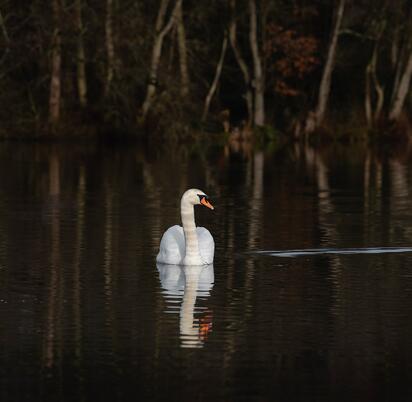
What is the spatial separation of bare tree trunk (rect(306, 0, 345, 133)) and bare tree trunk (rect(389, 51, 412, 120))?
247 centimetres

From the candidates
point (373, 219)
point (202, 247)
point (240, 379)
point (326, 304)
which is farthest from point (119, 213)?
point (240, 379)

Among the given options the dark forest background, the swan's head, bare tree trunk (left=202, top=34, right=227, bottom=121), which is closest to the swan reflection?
the swan's head

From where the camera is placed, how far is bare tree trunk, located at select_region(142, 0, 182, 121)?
5828cm

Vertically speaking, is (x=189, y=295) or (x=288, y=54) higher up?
(x=288, y=54)

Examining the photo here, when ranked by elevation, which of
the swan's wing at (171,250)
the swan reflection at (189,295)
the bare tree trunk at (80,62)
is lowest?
the swan reflection at (189,295)

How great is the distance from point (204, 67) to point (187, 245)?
4650 cm

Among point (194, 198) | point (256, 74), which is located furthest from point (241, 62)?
point (194, 198)

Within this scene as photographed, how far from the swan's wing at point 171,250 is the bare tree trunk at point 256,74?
134 feet

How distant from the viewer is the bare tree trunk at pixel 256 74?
60000 mm

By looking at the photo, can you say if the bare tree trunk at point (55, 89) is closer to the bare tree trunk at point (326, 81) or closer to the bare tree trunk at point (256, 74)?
the bare tree trunk at point (256, 74)

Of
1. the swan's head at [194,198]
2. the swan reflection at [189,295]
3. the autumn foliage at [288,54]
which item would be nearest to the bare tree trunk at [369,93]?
the autumn foliage at [288,54]

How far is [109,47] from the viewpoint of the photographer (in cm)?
5900

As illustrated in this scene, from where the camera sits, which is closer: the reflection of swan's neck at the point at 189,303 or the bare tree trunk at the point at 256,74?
the reflection of swan's neck at the point at 189,303

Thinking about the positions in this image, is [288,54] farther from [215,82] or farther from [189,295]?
[189,295]
